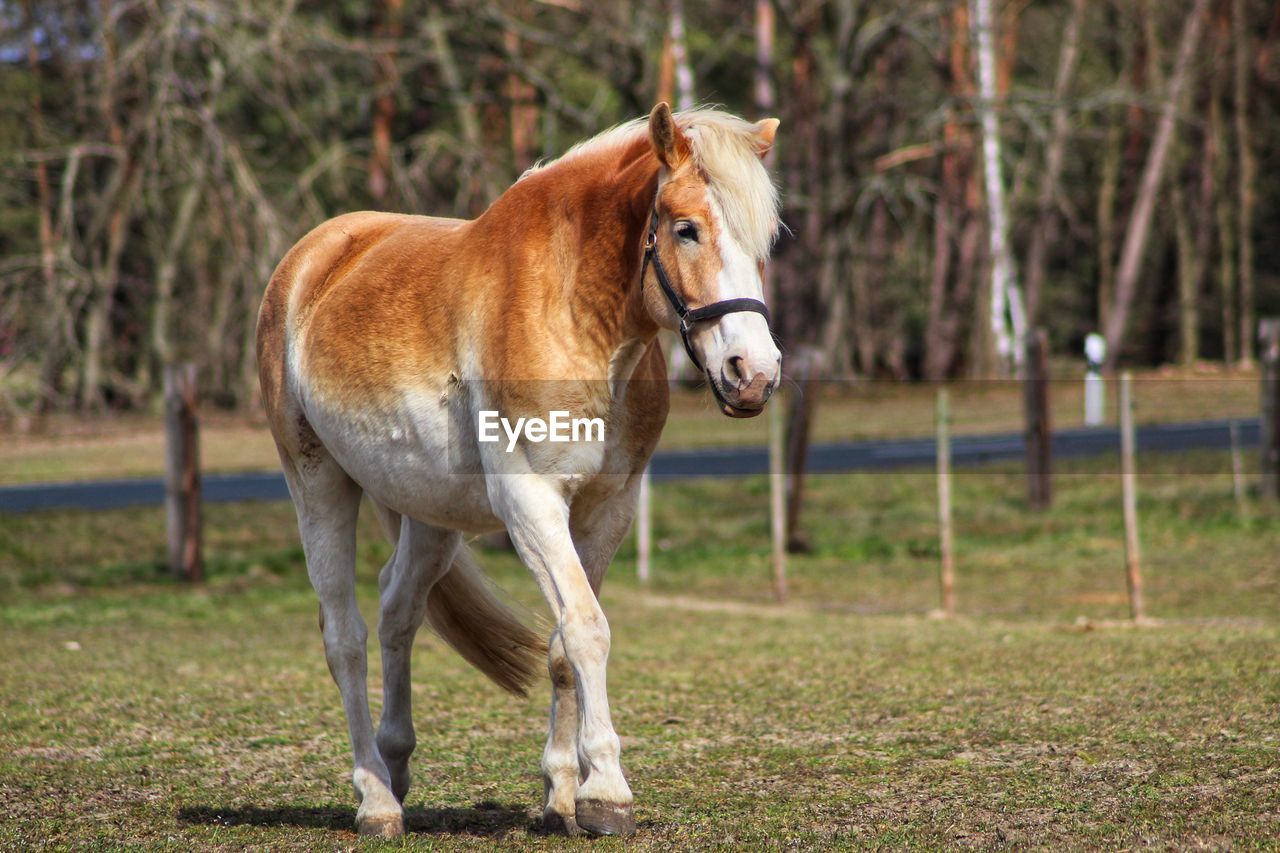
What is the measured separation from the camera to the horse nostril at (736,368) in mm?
3617

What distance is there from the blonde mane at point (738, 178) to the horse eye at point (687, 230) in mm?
89

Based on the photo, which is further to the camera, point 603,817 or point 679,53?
point 679,53

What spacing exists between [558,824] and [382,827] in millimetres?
559

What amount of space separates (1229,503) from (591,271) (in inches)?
472

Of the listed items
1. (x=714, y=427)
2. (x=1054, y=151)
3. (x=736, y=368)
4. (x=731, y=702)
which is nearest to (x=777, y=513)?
(x=731, y=702)

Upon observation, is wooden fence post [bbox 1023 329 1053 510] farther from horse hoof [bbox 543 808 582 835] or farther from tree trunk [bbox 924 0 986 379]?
tree trunk [bbox 924 0 986 379]

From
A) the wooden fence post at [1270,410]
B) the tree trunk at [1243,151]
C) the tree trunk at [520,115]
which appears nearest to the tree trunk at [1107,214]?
the tree trunk at [1243,151]

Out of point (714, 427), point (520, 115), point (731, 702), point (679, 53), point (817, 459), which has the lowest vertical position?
point (817, 459)

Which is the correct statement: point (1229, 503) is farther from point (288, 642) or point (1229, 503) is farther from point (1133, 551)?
point (288, 642)

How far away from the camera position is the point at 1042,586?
37.6ft

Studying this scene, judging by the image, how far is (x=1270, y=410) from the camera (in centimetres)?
1409

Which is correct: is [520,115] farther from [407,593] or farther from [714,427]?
[407,593]

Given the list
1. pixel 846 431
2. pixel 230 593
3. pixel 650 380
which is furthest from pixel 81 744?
pixel 846 431

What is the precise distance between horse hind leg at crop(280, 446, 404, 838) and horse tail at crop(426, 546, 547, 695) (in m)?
0.34
